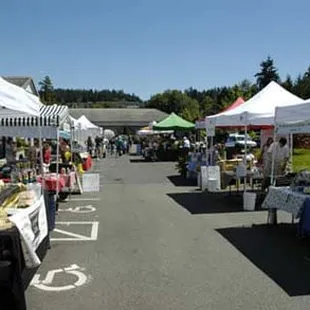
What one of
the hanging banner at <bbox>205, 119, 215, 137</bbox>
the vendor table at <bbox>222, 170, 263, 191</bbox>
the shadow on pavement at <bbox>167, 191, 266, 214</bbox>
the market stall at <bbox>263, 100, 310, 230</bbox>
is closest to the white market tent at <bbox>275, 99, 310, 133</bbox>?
the market stall at <bbox>263, 100, 310, 230</bbox>

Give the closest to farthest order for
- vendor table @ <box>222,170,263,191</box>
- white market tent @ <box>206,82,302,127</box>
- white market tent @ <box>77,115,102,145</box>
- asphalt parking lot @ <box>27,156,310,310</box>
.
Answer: asphalt parking lot @ <box>27,156,310,310</box>, white market tent @ <box>206,82,302,127</box>, vendor table @ <box>222,170,263,191</box>, white market tent @ <box>77,115,102,145</box>

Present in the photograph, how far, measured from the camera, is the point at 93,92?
175 metres

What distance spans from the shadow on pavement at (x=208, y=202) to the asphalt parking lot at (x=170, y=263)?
17cm

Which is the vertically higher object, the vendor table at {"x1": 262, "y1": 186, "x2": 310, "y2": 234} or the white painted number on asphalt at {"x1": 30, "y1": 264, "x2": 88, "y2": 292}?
the vendor table at {"x1": 262, "y1": 186, "x2": 310, "y2": 234}

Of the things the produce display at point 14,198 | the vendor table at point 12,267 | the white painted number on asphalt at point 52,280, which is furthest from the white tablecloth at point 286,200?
the vendor table at point 12,267

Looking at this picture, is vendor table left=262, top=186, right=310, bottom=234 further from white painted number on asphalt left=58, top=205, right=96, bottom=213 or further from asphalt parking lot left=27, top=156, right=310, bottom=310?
white painted number on asphalt left=58, top=205, right=96, bottom=213

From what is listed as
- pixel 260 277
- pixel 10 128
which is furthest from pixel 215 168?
pixel 260 277

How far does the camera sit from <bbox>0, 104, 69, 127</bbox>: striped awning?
43.4 feet

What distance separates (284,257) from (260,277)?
1245mm

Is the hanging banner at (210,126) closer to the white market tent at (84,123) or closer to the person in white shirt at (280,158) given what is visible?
the person in white shirt at (280,158)

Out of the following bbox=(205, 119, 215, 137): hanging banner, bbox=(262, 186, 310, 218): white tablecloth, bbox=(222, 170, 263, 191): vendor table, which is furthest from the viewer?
bbox=(205, 119, 215, 137): hanging banner

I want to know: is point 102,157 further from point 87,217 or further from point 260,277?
point 260,277

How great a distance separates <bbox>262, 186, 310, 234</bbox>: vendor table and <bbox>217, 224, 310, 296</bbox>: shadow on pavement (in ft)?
1.25

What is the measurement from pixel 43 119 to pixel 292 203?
655 cm
